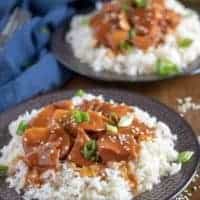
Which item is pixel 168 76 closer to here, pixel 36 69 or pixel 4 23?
pixel 36 69

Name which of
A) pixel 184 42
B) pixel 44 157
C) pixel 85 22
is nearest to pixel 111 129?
pixel 44 157

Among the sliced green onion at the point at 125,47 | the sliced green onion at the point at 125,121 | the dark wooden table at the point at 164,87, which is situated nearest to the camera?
the sliced green onion at the point at 125,121

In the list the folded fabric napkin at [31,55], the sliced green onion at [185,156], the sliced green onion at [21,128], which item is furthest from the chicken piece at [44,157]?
the folded fabric napkin at [31,55]

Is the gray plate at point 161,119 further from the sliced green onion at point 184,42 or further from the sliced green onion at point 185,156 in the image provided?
the sliced green onion at point 184,42

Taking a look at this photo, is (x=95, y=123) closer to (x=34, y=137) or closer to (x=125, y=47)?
(x=34, y=137)

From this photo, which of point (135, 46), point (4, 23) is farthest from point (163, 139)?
point (4, 23)

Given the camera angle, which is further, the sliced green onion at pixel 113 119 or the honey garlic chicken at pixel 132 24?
the honey garlic chicken at pixel 132 24

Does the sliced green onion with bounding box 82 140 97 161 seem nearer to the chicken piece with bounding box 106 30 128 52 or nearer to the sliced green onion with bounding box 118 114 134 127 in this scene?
the sliced green onion with bounding box 118 114 134 127
